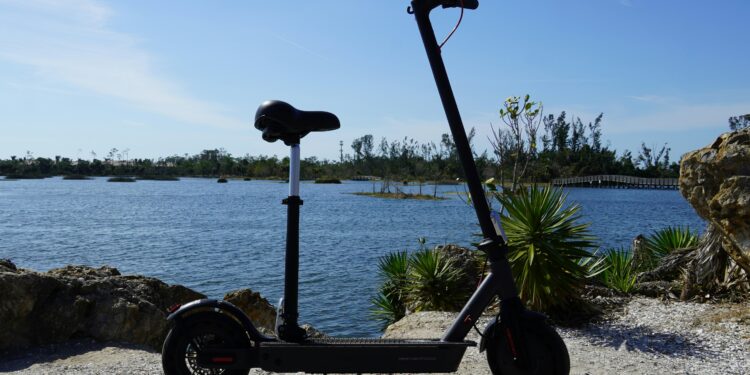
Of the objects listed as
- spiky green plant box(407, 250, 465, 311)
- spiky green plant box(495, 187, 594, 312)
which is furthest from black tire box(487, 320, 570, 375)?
spiky green plant box(407, 250, 465, 311)

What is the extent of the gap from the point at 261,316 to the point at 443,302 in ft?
11.5

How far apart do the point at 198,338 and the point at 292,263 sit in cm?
81

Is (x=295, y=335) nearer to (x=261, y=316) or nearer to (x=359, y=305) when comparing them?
(x=261, y=316)

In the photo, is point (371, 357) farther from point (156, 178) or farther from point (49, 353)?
A: point (156, 178)

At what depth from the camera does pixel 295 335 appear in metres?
4.25

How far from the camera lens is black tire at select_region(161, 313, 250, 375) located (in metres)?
4.21

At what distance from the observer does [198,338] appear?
13.9 ft

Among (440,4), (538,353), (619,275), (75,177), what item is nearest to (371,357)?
(538,353)

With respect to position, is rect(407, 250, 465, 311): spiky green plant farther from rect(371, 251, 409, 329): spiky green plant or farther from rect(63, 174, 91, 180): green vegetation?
rect(63, 174, 91, 180): green vegetation

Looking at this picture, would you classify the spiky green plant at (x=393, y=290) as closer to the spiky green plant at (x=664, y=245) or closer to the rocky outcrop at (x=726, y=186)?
the spiky green plant at (x=664, y=245)

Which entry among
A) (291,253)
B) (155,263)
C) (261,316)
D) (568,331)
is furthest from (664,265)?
(155,263)

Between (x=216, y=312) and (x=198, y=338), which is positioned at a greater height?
(x=216, y=312)

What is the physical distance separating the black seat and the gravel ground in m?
2.19

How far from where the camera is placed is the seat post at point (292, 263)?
4266 millimetres
